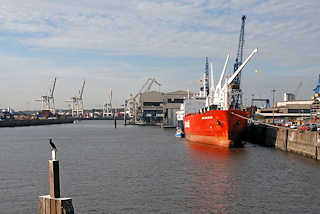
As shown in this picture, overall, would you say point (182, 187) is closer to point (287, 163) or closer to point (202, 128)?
point (287, 163)

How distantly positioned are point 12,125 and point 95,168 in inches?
5270

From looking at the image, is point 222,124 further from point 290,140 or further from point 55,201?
point 55,201

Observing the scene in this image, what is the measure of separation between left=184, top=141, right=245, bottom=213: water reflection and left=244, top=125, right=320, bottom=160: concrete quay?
7461 millimetres

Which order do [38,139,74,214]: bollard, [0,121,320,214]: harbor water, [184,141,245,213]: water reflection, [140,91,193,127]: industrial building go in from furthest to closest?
[140,91,193,127]: industrial building
[184,141,245,213]: water reflection
[0,121,320,214]: harbor water
[38,139,74,214]: bollard

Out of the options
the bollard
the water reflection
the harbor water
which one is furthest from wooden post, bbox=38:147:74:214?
the water reflection

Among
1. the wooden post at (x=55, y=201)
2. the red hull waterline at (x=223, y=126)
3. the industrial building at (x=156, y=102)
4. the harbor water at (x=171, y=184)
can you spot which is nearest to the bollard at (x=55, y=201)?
the wooden post at (x=55, y=201)

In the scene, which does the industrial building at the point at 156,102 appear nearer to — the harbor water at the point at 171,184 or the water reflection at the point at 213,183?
the water reflection at the point at 213,183

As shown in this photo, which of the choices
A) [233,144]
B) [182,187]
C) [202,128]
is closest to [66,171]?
[182,187]

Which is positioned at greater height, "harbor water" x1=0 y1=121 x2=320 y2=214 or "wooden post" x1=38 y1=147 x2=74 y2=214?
"wooden post" x1=38 y1=147 x2=74 y2=214

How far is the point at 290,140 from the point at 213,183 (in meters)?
23.4

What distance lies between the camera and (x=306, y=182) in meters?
28.3

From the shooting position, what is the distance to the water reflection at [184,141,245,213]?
22328mm

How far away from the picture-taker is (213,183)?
92.7 ft

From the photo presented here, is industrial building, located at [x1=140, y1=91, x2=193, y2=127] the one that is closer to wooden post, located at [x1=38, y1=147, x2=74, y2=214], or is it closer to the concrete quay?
the concrete quay
